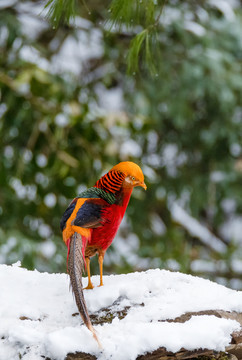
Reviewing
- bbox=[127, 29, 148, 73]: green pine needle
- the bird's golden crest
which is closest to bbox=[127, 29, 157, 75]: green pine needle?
bbox=[127, 29, 148, 73]: green pine needle

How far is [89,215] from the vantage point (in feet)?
7.12

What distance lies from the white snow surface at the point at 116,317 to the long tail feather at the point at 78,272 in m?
0.08

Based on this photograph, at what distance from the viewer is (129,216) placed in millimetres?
6133

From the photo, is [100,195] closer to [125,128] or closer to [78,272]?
[78,272]

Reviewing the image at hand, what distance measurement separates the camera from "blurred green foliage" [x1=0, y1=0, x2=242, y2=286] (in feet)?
16.5

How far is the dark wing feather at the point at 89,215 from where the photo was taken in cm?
215

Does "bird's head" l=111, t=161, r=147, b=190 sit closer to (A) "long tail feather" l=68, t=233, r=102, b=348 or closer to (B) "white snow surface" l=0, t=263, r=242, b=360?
(A) "long tail feather" l=68, t=233, r=102, b=348

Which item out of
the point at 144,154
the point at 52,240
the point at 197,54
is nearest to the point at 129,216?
the point at 144,154

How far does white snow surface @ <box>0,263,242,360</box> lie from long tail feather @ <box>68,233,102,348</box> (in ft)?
0.26

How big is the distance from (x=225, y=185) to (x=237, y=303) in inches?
176

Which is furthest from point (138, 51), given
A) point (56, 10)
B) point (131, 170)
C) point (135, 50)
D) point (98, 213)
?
point (98, 213)

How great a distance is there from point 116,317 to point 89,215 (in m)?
0.38

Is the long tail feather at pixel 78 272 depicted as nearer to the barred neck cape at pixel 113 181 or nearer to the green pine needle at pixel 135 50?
the barred neck cape at pixel 113 181

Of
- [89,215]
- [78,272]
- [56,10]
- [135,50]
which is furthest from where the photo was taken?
[135,50]
